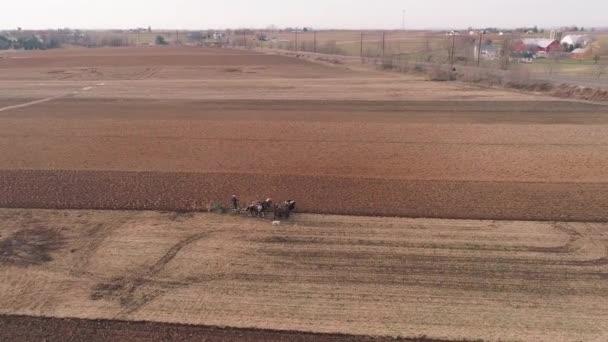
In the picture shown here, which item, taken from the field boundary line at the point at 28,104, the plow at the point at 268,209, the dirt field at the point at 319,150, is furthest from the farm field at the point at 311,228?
the field boundary line at the point at 28,104

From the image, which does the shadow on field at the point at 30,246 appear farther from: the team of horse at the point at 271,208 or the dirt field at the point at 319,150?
the team of horse at the point at 271,208

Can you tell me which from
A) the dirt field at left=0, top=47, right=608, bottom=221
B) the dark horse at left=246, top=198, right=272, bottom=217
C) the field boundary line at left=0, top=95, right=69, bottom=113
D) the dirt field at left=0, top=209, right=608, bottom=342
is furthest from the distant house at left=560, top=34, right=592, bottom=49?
the dark horse at left=246, top=198, right=272, bottom=217

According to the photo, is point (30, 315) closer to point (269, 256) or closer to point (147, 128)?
point (269, 256)

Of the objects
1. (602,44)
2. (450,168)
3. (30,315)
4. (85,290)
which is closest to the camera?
(30,315)

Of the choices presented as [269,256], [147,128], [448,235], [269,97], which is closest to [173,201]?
[269,256]

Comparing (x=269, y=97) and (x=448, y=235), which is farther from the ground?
(x=269, y=97)

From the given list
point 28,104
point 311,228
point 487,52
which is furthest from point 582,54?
point 28,104

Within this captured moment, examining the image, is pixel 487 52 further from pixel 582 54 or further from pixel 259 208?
pixel 259 208
